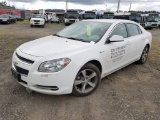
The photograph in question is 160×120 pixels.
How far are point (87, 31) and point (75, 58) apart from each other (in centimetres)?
125

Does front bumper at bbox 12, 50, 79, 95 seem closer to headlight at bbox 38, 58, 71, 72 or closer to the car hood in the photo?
headlight at bbox 38, 58, 71, 72

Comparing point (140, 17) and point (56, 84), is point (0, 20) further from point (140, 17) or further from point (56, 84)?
point (56, 84)

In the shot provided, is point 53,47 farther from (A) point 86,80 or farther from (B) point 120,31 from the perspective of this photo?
(B) point 120,31

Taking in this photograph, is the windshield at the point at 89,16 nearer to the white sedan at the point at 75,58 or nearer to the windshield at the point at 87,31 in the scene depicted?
the white sedan at the point at 75,58

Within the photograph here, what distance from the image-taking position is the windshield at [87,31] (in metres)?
4.22

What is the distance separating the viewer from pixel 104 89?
14.0 feet

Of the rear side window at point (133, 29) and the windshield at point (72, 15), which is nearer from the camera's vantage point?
the rear side window at point (133, 29)

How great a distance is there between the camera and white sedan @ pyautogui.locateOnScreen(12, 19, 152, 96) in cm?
327

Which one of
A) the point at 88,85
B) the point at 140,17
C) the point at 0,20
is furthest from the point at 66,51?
the point at 0,20

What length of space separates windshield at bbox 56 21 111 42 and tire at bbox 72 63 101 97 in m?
0.71

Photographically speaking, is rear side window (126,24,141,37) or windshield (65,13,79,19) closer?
rear side window (126,24,141,37)

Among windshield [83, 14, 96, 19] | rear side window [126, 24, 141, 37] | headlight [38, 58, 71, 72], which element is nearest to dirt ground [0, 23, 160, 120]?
headlight [38, 58, 71, 72]

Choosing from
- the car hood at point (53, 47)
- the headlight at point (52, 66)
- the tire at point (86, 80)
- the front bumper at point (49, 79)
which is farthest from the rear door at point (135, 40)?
the headlight at point (52, 66)

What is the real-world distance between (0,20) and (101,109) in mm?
28252
